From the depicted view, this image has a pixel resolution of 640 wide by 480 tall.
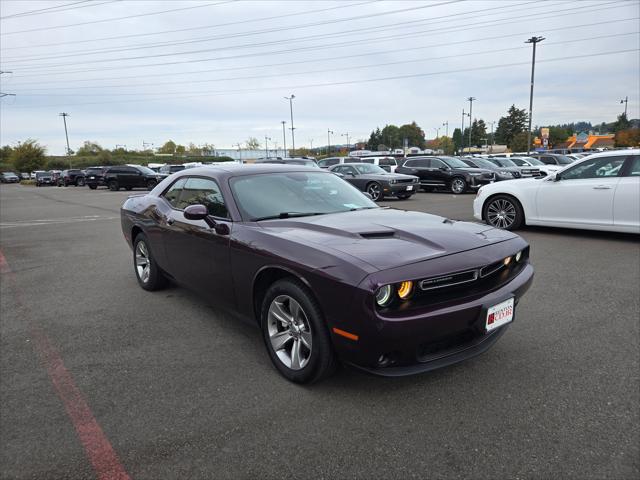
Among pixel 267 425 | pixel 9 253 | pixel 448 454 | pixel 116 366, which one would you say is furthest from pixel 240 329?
pixel 9 253

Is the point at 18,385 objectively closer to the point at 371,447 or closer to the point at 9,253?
the point at 371,447

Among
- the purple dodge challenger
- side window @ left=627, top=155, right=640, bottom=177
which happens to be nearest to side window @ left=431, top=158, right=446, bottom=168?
side window @ left=627, top=155, right=640, bottom=177

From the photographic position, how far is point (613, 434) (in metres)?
2.43

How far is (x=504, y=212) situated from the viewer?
9211mm

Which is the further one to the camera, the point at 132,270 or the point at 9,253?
the point at 9,253

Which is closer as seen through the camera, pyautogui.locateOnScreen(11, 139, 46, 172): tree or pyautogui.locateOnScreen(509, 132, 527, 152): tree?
pyautogui.locateOnScreen(11, 139, 46, 172): tree

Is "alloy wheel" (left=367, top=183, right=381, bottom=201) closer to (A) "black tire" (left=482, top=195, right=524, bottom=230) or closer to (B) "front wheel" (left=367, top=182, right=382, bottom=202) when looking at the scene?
(B) "front wheel" (left=367, top=182, right=382, bottom=202)

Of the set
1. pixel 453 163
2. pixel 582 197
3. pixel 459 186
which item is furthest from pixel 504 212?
pixel 453 163

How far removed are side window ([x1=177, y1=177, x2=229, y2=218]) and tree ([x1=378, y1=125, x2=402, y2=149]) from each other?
416 feet

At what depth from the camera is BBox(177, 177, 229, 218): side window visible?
381cm

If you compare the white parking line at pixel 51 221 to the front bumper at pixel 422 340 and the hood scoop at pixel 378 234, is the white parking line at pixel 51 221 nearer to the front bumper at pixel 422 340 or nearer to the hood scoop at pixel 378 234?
the hood scoop at pixel 378 234

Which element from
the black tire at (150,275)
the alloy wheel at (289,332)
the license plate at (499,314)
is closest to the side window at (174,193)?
the black tire at (150,275)

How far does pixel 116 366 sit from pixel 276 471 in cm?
180

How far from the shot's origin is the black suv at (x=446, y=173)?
19.3 meters
